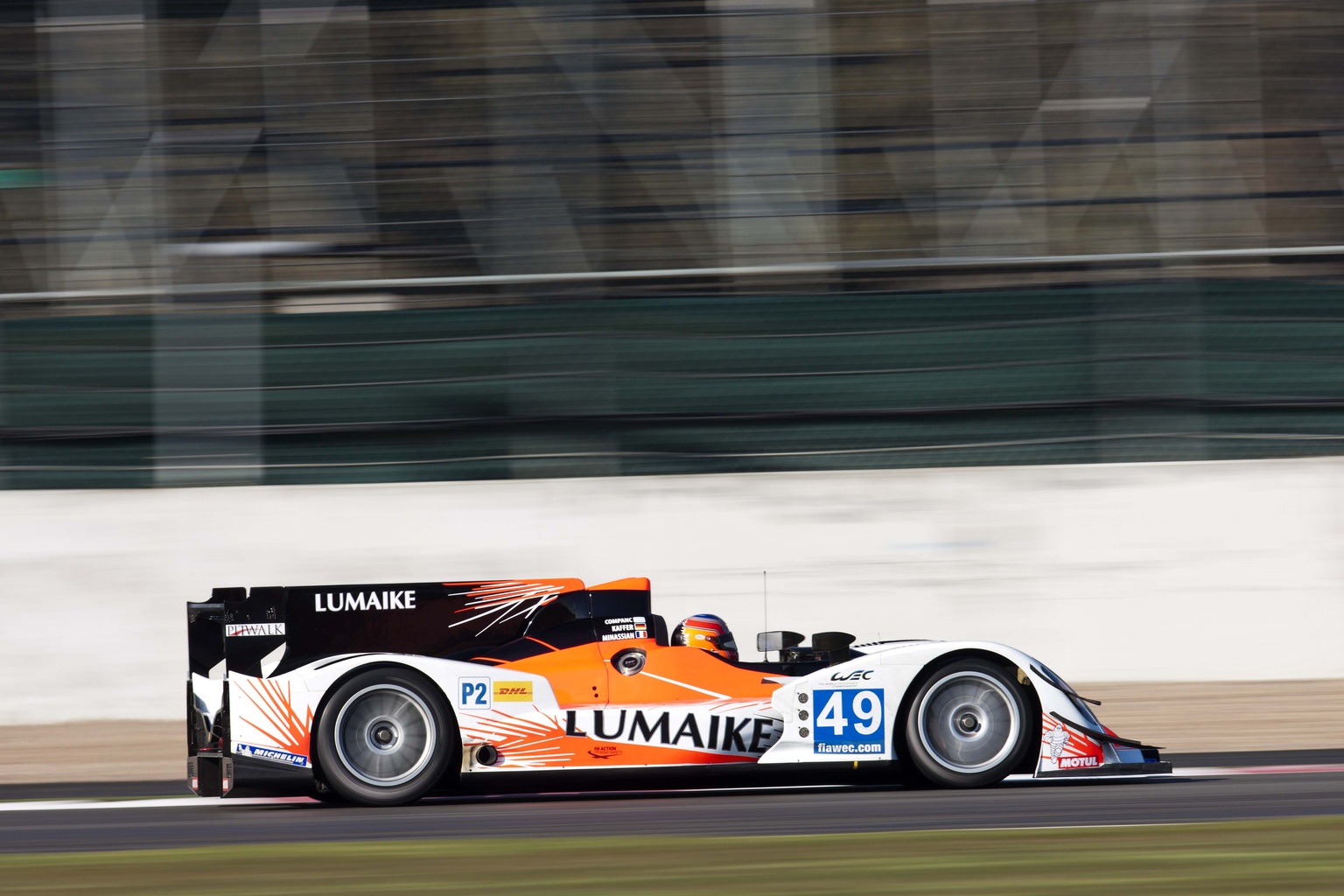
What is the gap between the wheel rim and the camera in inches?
290

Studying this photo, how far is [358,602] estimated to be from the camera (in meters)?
7.60

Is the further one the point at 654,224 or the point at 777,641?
the point at 654,224

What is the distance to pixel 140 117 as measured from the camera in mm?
14258

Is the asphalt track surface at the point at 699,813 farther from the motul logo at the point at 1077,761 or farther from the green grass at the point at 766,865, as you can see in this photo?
the green grass at the point at 766,865

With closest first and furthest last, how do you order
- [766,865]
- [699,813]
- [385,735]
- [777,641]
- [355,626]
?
[766,865], [699,813], [385,735], [355,626], [777,641]

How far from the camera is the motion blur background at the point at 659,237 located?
1382cm

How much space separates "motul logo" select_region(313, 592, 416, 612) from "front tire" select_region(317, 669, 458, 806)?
349mm

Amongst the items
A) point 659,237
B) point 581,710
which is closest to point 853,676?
point 581,710

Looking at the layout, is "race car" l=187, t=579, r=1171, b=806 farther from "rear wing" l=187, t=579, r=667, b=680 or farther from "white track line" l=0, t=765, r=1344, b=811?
"white track line" l=0, t=765, r=1344, b=811

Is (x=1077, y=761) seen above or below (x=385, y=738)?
below

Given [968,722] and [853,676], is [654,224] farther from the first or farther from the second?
[968,722]

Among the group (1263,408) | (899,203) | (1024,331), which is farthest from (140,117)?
(1263,408)

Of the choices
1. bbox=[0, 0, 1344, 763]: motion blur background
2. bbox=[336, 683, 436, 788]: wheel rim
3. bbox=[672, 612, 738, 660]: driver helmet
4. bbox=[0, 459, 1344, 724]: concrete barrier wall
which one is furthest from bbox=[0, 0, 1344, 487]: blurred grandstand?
bbox=[336, 683, 436, 788]: wheel rim

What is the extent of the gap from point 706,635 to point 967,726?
128 centimetres
